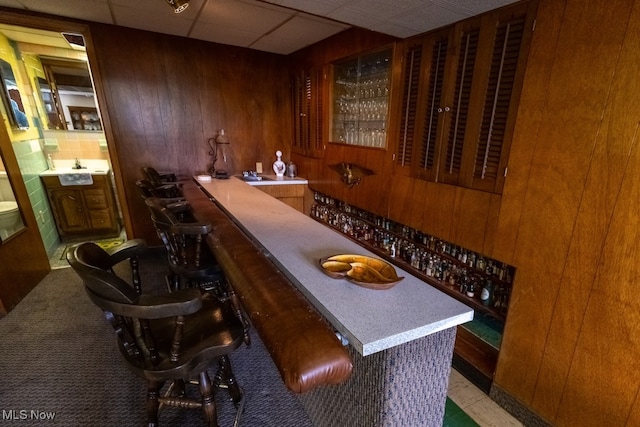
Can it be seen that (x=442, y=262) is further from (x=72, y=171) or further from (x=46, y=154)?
(x=46, y=154)

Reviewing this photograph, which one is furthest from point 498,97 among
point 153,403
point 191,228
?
point 153,403

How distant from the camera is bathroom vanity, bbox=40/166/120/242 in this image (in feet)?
11.7

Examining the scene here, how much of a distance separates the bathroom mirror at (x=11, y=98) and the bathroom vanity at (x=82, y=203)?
67 cm

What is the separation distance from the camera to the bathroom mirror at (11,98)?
2801 millimetres

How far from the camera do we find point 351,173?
2693 mm

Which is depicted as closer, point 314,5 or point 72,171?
point 314,5

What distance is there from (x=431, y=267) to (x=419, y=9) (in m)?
1.65

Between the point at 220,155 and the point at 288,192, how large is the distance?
1013mm

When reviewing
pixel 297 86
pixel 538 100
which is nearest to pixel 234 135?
pixel 297 86

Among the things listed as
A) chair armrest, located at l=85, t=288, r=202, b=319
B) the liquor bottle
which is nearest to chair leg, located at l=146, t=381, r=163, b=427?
chair armrest, located at l=85, t=288, r=202, b=319

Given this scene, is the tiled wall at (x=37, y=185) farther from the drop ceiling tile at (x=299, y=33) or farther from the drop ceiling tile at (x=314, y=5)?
the drop ceiling tile at (x=314, y=5)

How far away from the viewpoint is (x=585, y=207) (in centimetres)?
125

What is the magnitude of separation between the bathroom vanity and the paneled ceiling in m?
1.80

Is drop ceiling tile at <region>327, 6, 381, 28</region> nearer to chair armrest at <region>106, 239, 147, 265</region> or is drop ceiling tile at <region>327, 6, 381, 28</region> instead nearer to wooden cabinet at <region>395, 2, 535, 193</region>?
wooden cabinet at <region>395, 2, 535, 193</region>
